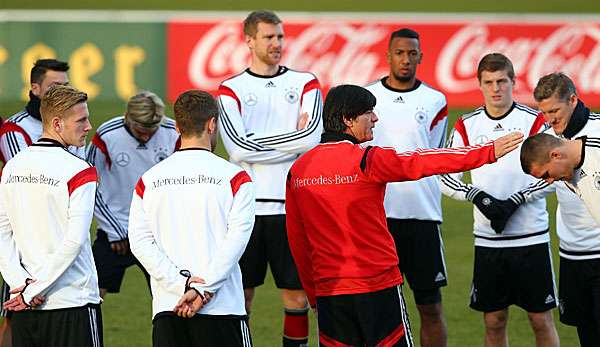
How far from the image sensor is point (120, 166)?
28.2 ft

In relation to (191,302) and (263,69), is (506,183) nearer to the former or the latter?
(263,69)

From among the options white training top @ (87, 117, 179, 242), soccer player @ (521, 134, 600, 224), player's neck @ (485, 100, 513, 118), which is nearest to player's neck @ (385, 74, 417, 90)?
player's neck @ (485, 100, 513, 118)

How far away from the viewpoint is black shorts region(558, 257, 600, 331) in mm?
7418

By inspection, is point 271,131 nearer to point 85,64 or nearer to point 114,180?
point 114,180

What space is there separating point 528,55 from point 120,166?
55.5ft

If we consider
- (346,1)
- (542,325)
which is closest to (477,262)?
(542,325)

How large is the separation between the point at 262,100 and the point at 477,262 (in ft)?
6.52

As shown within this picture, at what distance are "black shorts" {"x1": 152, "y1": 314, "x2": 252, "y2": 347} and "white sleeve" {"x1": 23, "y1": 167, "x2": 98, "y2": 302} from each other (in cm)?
60

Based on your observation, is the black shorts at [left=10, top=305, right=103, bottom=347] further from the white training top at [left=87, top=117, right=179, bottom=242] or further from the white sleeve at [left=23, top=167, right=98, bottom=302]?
the white training top at [left=87, top=117, right=179, bottom=242]

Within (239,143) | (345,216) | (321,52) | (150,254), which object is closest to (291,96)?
(239,143)

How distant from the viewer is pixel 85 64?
82.5ft

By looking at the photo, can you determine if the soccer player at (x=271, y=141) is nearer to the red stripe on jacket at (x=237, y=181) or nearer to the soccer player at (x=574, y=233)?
the soccer player at (x=574, y=233)

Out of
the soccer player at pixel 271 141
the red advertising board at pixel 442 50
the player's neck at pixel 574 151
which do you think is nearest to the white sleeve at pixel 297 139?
the soccer player at pixel 271 141

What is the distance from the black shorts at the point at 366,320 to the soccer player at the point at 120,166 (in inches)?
105
